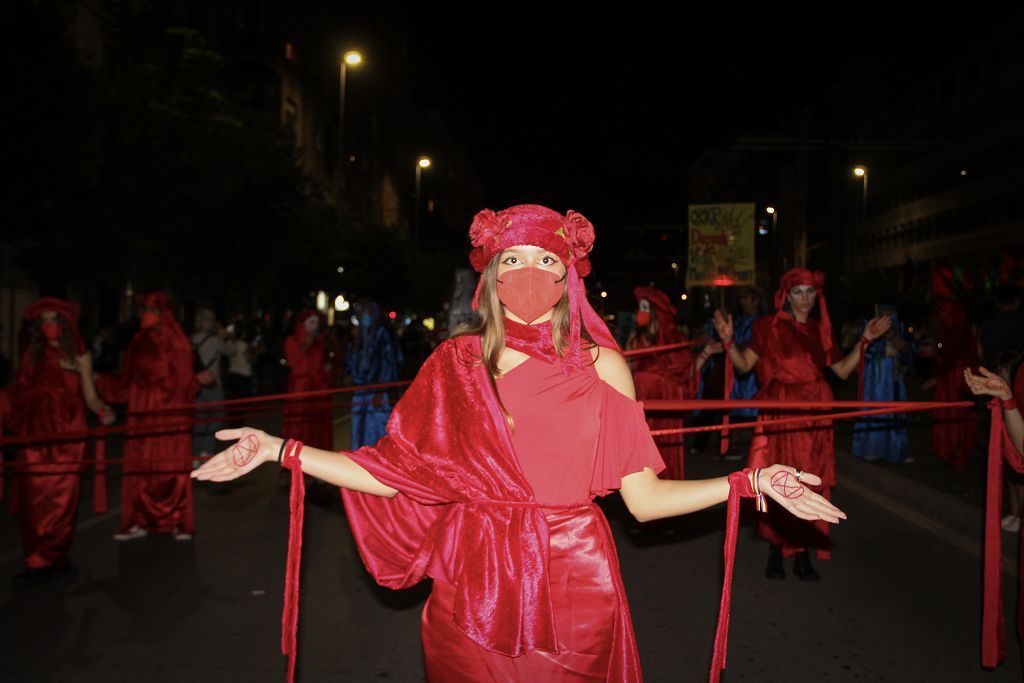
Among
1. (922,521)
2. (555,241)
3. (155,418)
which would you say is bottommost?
(922,521)

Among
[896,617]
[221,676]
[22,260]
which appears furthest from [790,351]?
[22,260]

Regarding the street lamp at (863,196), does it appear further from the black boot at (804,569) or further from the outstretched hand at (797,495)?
the outstretched hand at (797,495)

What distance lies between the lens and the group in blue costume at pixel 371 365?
1200 cm

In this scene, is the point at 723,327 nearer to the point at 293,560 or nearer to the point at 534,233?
the point at 534,233

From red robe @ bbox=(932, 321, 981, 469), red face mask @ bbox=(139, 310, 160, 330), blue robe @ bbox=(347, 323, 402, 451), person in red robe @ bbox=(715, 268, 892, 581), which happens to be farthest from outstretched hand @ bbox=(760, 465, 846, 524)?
red robe @ bbox=(932, 321, 981, 469)

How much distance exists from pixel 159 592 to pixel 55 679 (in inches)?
64.5

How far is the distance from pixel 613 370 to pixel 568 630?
76cm

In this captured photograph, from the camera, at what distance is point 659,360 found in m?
10.6

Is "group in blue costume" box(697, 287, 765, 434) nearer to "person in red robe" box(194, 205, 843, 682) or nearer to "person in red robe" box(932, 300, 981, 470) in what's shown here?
"person in red robe" box(932, 300, 981, 470)

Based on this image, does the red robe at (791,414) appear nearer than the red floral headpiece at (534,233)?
No

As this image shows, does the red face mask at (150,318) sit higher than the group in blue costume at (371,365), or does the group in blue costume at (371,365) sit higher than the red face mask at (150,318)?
the red face mask at (150,318)

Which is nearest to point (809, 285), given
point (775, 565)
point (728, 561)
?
point (775, 565)

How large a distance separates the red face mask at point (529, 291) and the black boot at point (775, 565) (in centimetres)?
458

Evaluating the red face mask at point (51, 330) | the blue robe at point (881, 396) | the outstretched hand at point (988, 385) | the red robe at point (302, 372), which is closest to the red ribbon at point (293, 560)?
the outstretched hand at point (988, 385)
